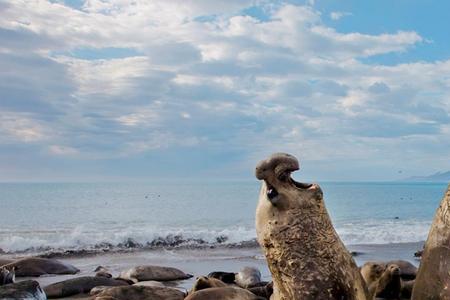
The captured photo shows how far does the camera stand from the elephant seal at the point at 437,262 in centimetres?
609

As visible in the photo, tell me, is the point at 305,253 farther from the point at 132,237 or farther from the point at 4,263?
the point at 132,237

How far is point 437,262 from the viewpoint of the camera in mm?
6195

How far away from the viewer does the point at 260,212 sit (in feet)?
21.0

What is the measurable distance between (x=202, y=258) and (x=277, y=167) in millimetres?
12646

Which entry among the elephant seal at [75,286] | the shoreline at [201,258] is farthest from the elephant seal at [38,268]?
the elephant seal at [75,286]

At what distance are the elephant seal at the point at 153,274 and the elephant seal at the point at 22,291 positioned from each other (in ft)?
15.2

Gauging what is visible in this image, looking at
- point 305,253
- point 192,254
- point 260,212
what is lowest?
point 192,254

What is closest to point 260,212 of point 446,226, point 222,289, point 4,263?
point 446,226

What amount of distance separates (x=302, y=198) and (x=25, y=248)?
1804 centimetres

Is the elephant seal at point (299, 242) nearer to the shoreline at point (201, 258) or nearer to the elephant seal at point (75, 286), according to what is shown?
the elephant seal at point (75, 286)

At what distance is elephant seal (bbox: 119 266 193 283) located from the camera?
13172 millimetres

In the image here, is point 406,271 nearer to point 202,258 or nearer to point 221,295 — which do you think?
point 221,295

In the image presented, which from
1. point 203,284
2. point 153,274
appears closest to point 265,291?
point 203,284

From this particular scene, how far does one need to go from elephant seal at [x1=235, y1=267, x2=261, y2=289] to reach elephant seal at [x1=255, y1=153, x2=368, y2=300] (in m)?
5.19
